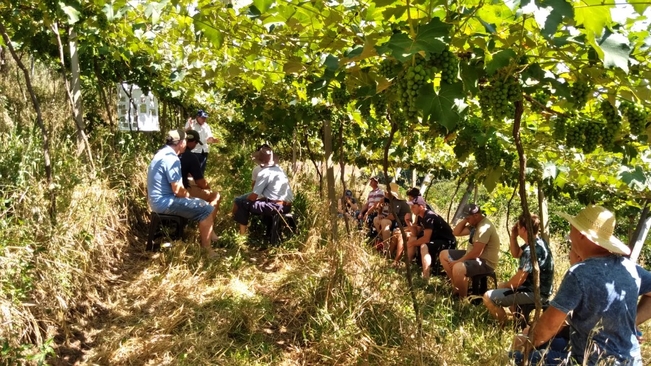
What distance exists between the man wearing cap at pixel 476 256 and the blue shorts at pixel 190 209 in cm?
238

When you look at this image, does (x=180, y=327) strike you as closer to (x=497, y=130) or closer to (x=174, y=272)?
(x=174, y=272)

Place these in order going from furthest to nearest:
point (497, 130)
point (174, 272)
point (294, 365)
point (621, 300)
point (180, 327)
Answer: point (174, 272) < point (497, 130) < point (180, 327) < point (294, 365) < point (621, 300)

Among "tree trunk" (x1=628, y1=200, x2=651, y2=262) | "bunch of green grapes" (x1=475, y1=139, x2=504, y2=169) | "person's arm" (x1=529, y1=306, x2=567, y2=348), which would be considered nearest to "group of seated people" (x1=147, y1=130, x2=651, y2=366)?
"person's arm" (x1=529, y1=306, x2=567, y2=348)

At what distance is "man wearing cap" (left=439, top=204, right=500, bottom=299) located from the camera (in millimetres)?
4316

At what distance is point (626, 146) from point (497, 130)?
0.86 meters

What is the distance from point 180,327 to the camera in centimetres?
302

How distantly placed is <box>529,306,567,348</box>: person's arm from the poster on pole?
13.6ft

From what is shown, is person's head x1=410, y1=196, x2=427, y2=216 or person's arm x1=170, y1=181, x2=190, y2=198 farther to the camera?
person's head x1=410, y1=196, x2=427, y2=216

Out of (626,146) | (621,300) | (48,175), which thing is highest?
(626,146)

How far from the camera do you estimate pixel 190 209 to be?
4.21m

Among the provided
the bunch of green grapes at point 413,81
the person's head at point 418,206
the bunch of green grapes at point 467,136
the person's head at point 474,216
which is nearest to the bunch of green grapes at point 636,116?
the bunch of green grapes at point 467,136

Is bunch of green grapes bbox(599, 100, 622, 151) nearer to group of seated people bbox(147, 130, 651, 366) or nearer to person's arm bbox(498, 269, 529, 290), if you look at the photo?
group of seated people bbox(147, 130, 651, 366)

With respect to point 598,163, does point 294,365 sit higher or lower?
lower

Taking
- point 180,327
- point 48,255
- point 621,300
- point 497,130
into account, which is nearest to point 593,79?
point 621,300
